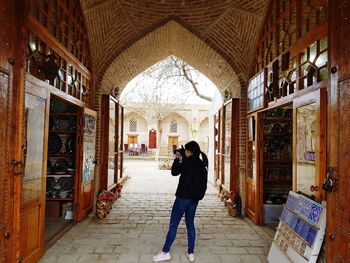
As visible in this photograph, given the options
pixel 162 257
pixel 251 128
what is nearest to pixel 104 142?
pixel 251 128

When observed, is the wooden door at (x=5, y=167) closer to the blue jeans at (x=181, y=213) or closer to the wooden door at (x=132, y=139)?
the blue jeans at (x=181, y=213)

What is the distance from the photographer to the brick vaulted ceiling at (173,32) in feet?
18.5

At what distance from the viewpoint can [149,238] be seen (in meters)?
4.65

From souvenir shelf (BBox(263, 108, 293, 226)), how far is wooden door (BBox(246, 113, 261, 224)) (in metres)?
0.28

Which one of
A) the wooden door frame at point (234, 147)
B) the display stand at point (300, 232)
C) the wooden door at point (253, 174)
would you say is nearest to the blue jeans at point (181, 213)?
the display stand at point (300, 232)

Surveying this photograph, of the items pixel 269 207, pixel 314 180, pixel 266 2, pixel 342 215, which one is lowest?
pixel 269 207

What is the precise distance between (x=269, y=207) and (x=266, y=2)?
3.86m

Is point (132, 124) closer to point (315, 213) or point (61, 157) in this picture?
point (61, 157)

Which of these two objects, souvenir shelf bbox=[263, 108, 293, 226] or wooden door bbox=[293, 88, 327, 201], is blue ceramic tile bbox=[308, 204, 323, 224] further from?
souvenir shelf bbox=[263, 108, 293, 226]

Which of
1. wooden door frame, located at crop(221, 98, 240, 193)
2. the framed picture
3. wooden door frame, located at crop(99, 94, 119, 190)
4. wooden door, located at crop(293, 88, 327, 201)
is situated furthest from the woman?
wooden door frame, located at crop(99, 94, 119, 190)

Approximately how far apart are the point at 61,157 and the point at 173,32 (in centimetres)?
376

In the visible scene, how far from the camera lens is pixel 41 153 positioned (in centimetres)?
371

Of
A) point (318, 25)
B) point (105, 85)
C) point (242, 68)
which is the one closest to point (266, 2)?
point (242, 68)

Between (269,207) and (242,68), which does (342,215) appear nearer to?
(269,207)
